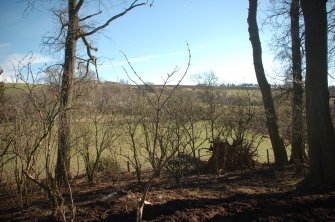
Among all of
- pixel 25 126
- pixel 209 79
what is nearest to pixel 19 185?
pixel 25 126

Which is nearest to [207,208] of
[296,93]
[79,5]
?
[296,93]

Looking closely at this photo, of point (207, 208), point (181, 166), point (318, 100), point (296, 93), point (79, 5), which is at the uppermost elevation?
point (79, 5)

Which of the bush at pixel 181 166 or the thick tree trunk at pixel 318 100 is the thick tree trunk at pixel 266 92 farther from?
the thick tree trunk at pixel 318 100

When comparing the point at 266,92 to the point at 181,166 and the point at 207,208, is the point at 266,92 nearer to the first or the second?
the point at 181,166

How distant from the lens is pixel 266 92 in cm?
1116

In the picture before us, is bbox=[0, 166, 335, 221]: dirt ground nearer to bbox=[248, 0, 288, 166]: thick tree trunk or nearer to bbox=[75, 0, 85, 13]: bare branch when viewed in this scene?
bbox=[248, 0, 288, 166]: thick tree trunk

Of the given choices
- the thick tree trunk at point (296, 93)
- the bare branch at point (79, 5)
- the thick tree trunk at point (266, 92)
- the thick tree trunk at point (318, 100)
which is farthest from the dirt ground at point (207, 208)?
the bare branch at point (79, 5)

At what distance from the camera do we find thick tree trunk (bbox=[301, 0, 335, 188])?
20.5 feet

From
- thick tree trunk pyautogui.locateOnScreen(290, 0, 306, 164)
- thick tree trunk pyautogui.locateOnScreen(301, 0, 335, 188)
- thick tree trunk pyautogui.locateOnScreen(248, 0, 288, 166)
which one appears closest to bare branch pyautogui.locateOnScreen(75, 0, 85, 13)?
thick tree trunk pyautogui.locateOnScreen(248, 0, 288, 166)

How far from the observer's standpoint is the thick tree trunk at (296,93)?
9.67 meters

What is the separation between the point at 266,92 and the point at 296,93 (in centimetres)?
106

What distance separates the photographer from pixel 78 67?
34.9 feet

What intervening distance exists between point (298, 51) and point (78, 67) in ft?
26.2

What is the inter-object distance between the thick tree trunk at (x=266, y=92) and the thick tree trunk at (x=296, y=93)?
0.50 meters
